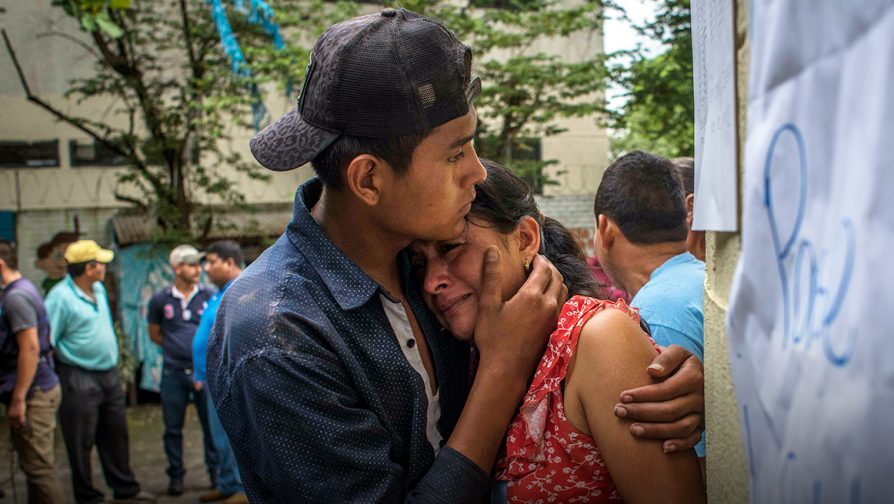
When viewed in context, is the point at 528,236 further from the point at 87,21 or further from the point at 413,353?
the point at 87,21

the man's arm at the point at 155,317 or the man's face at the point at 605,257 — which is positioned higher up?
the man's face at the point at 605,257

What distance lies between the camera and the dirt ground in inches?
300

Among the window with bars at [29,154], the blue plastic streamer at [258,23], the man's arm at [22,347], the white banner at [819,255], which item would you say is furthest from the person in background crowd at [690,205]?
the window with bars at [29,154]

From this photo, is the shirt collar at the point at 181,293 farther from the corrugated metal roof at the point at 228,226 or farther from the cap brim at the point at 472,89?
the cap brim at the point at 472,89

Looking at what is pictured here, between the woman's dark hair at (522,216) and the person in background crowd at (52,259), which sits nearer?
the woman's dark hair at (522,216)

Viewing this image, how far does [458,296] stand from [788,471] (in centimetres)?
120

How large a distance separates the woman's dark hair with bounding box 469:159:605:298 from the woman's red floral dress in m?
0.35

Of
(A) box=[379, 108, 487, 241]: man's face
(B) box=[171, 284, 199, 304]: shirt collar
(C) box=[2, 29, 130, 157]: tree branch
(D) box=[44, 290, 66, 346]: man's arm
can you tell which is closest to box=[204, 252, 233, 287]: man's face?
(B) box=[171, 284, 199, 304]: shirt collar

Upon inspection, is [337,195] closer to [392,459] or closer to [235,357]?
[235,357]

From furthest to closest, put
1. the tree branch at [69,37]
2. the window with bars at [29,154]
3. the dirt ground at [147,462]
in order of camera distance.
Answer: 1. the window with bars at [29,154]
2. the tree branch at [69,37]
3. the dirt ground at [147,462]

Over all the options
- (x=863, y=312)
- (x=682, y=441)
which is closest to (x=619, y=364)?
(x=682, y=441)

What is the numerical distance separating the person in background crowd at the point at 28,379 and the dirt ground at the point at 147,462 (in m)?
0.62

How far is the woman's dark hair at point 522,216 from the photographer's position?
6.74 ft

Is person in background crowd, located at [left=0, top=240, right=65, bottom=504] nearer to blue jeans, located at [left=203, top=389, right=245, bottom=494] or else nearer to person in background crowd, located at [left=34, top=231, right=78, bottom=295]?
blue jeans, located at [left=203, top=389, right=245, bottom=494]
